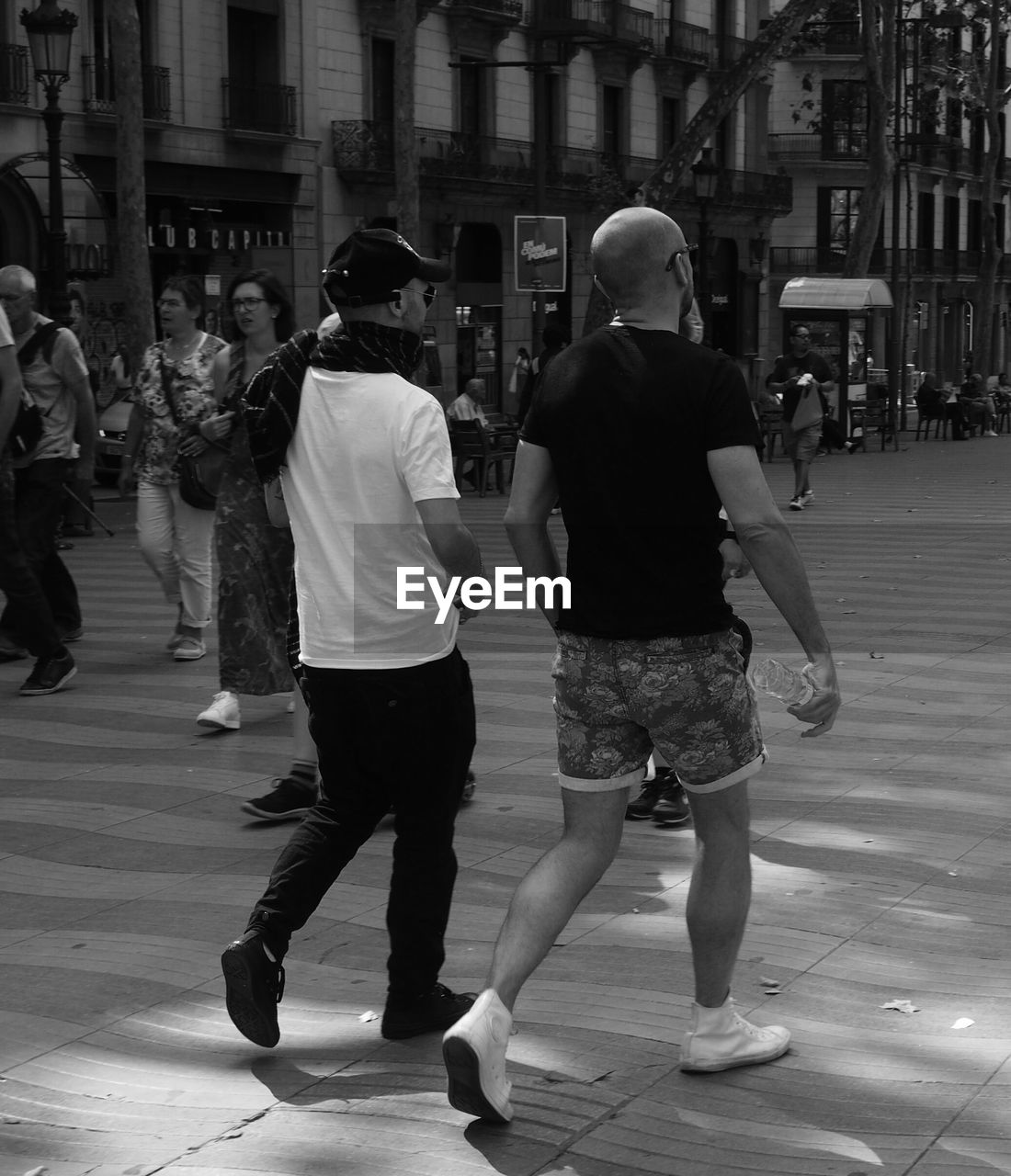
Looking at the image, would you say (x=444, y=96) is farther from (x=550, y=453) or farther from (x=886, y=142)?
(x=550, y=453)

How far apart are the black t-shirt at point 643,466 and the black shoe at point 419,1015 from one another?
101 cm

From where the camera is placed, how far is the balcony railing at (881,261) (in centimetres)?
6072

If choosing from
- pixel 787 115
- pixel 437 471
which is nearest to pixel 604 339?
pixel 437 471

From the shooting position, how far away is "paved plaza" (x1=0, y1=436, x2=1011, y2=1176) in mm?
3764

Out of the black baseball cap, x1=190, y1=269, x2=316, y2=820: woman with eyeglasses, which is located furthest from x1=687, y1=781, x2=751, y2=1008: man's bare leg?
x1=190, y1=269, x2=316, y2=820: woman with eyeglasses

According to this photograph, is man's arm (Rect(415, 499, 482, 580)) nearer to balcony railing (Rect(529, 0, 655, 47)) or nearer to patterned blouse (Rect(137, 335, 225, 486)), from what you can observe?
patterned blouse (Rect(137, 335, 225, 486))

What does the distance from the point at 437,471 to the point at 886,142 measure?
34.3m

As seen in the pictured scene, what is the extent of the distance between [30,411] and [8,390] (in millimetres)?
891

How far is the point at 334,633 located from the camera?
4305mm

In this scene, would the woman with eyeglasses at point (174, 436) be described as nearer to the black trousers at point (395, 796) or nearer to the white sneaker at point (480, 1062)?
the black trousers at point (395, 796)

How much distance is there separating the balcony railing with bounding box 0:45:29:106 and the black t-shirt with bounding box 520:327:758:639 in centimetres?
2423

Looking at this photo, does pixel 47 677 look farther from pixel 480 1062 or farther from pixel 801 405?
pixel 801 405

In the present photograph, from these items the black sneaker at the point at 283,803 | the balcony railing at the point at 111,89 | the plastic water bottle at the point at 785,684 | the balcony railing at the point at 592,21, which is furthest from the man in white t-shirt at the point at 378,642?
the balcony railing at the point at 592,21

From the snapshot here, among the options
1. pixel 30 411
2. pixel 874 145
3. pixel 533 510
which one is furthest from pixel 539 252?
pixel 533 510
